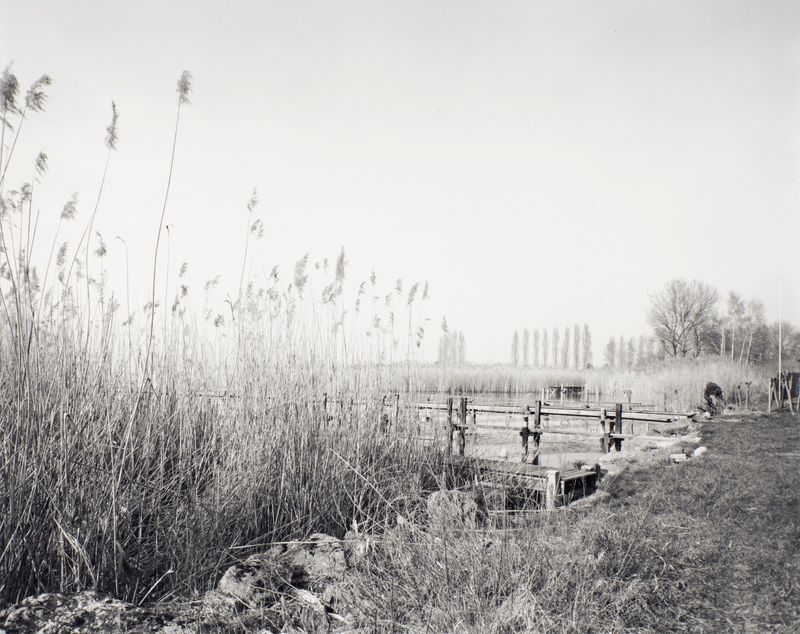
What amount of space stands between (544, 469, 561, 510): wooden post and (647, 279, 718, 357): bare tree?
37.9 metres

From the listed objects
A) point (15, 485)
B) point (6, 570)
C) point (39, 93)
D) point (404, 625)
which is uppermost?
point (39, 93)

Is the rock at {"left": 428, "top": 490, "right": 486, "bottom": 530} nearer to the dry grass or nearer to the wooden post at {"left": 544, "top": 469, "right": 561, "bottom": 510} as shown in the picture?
the wooden post at {"left": 544, "top": 469, "right": 561, "bottom": 510}

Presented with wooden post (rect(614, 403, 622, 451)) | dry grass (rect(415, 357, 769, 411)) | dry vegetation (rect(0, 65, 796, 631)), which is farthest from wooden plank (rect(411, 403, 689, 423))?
dry vegetation (rect(0, 65, 796, 631))

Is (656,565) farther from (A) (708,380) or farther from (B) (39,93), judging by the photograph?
(A) (708,380)

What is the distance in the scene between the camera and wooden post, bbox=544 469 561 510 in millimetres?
5887

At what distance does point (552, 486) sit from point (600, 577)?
3.44m

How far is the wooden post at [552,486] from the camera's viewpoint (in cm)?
589

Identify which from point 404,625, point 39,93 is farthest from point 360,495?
point 39,93

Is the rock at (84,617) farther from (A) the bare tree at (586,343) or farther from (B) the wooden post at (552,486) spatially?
(A) the bare tree at (586,343)

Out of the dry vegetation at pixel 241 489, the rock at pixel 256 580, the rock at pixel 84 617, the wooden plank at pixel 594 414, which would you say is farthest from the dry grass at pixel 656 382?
the rock at pixel 84 617

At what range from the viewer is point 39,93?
250cm

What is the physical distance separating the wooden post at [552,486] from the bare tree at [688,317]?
3791 centimetres

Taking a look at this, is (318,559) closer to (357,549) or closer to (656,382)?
(357,549)

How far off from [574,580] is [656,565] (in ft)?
2.14
